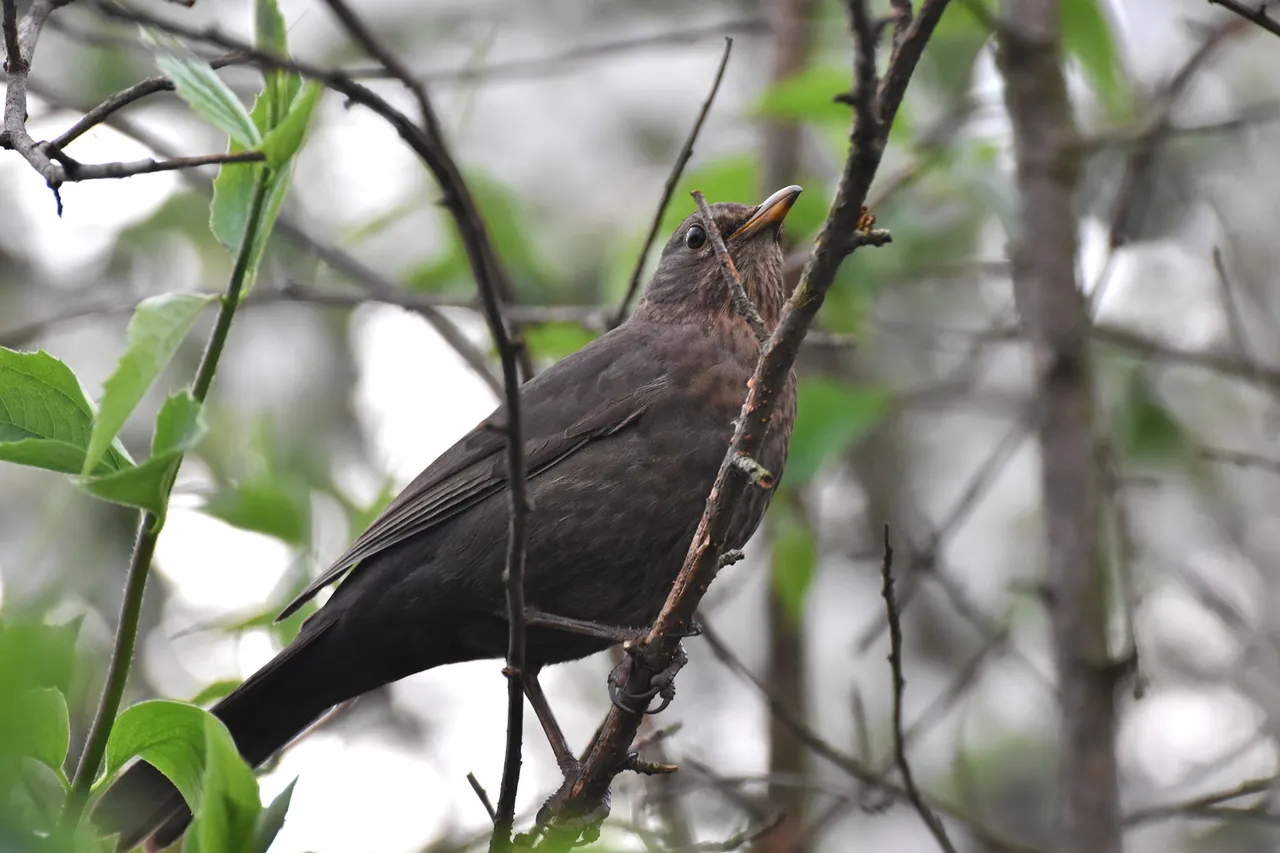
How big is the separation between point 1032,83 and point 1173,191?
1133 mm

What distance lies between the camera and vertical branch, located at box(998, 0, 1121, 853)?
423 centimetres

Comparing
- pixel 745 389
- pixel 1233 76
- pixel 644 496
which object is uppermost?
pixel 1233 76

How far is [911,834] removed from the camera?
29.5 feet

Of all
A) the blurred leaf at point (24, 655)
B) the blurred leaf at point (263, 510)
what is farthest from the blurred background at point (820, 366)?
the blurred leaf at point (24, 655)

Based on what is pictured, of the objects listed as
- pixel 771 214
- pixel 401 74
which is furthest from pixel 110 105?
pixel 771 214

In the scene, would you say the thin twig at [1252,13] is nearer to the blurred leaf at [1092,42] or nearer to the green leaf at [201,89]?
the green leaf at [201,89]

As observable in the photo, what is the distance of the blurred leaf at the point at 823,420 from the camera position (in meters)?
4.54

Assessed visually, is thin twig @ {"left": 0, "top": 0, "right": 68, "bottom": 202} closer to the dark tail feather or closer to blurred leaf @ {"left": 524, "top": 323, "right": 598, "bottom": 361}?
the dark tail feather

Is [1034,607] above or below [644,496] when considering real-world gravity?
above

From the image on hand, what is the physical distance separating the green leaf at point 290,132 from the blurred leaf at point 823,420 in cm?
243

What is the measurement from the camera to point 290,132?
237cm

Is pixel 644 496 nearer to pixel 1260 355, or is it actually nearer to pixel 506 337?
pixel 506 337

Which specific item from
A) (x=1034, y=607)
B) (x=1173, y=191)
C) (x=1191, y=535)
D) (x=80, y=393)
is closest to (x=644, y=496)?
(x=80, y=393)

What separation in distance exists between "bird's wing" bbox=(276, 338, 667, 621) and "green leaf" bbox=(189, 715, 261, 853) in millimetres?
1755
